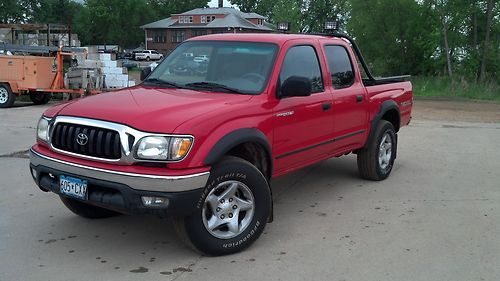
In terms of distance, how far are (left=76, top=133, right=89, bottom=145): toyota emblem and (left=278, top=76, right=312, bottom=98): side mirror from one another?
180 centimetres

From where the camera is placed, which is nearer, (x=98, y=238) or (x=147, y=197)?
(x=147, y=197)

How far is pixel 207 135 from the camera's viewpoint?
13.6 ft

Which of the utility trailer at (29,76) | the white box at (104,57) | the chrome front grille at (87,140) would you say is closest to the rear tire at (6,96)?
the utility trailer at (29,76)

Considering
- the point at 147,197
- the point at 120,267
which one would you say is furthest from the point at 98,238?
the point at 147,197

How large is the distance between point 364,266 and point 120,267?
75.0 inches

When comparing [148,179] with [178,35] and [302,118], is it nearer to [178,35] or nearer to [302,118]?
[302,118]

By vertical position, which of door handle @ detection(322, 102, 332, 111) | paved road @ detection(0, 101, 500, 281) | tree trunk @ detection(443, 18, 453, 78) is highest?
tree trunk @ detection(443, 18, 453, 78)

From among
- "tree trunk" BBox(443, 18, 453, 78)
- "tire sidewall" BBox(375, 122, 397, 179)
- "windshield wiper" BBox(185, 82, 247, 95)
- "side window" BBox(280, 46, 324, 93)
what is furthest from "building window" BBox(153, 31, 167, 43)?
"windshield wiper" BBox(185, 82, 247, 95)

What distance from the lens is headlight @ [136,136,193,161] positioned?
156 inches

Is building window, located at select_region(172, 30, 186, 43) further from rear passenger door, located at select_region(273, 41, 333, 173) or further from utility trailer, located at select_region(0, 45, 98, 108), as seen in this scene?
rear passenger door, located at select_region(273, 41, 333, 173)

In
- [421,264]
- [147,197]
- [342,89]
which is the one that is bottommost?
[421,264]

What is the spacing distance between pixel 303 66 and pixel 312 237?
176cm

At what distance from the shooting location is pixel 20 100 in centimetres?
1892

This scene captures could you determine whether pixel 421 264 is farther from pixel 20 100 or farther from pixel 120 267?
pixel 20 100
